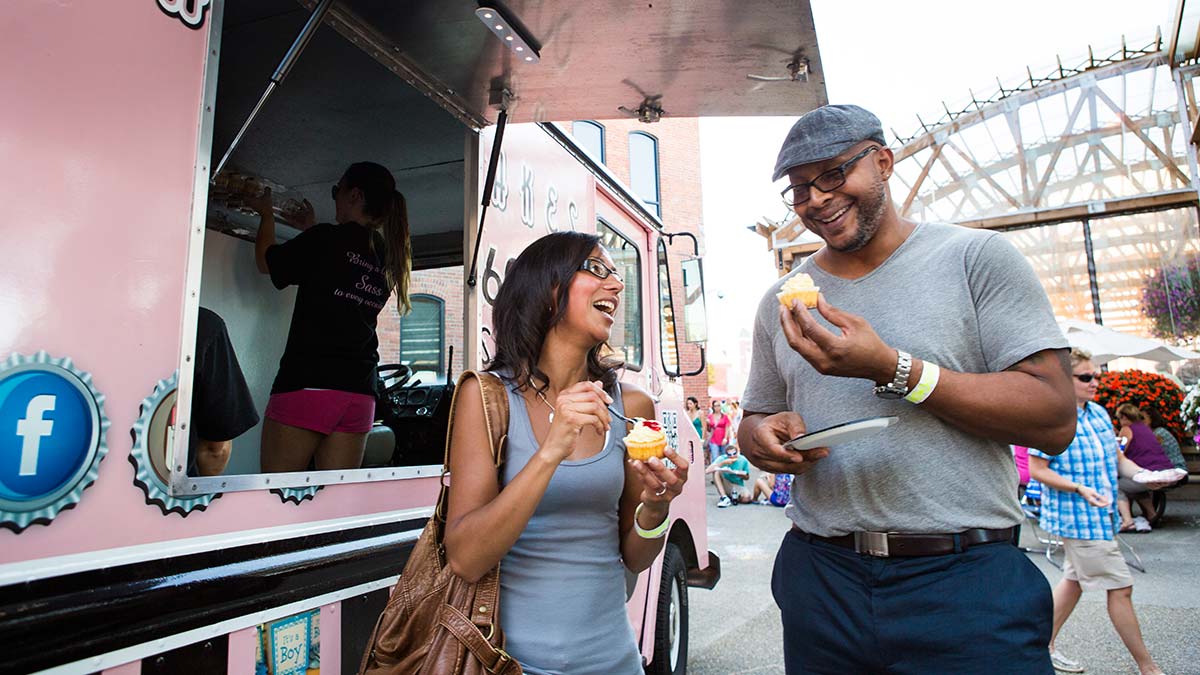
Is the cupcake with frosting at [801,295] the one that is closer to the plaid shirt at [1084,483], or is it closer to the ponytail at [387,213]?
the ponytail at [387,213]

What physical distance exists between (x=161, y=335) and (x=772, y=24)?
2.05 metres

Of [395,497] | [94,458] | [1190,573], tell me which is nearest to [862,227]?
[395,497]

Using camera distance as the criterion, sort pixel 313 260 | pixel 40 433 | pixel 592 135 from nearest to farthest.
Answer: pixel 40 433, pixel 313 260, pixel 592 135

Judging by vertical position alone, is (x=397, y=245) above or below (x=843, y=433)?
above

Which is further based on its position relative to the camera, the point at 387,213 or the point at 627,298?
the point at 627,298

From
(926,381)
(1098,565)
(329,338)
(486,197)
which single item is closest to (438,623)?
(926,381)

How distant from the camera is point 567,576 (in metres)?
1.76

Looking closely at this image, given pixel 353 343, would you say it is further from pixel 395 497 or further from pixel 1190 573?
pixel 1190 573

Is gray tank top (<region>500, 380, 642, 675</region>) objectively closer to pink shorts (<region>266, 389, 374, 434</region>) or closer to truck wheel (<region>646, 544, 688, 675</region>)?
pink shorts (<region>266, 389, 374, 434</region>)

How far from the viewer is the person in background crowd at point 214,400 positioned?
6.26ft

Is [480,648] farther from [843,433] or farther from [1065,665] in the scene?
[1065,665]

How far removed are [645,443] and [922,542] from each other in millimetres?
707

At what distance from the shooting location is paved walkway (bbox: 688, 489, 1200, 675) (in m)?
4.82

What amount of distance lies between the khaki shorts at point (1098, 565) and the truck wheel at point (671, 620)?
8.05 ft
